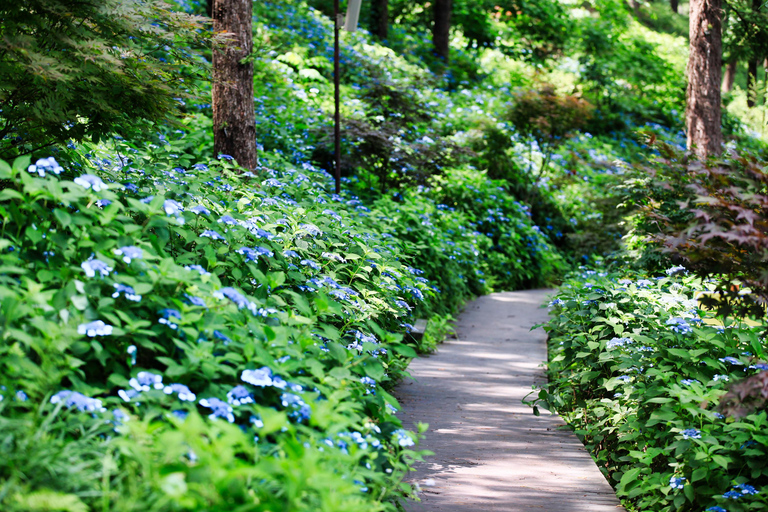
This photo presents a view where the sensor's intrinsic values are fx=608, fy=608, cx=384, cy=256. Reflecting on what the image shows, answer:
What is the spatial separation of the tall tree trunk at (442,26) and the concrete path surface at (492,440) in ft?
38.0

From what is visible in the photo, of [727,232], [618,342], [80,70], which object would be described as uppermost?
[80,70]

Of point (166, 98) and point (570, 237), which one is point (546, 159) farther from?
point (166, 98)

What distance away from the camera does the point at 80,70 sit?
2934 millimetres

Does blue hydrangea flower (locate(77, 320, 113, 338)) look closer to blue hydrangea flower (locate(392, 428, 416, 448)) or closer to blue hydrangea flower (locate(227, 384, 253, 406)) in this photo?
blue hydrangea flower (locate(227, 384, 253, 406))

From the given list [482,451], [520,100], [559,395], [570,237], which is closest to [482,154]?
[520,100]

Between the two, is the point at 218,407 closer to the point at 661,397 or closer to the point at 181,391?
the point at 181,391

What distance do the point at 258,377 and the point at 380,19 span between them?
15.0 metres

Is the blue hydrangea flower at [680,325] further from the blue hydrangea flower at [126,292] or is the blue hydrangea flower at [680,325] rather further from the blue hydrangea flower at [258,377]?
the blue hydrangea flower at [126,292]

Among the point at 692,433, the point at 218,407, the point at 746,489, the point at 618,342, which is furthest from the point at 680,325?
the point at 218,407

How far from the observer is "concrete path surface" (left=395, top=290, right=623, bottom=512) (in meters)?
3.03

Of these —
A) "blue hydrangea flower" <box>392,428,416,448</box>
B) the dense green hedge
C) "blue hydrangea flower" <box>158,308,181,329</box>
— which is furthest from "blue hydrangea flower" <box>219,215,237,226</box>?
"blue hydrangea flower" <box>392,428,416,448</box>

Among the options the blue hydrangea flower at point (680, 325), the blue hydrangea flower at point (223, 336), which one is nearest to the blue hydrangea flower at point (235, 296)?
the blue hydrangea flower at point (223, 336)

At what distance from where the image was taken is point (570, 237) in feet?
38.6

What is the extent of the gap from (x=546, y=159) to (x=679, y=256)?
10.4 meters
